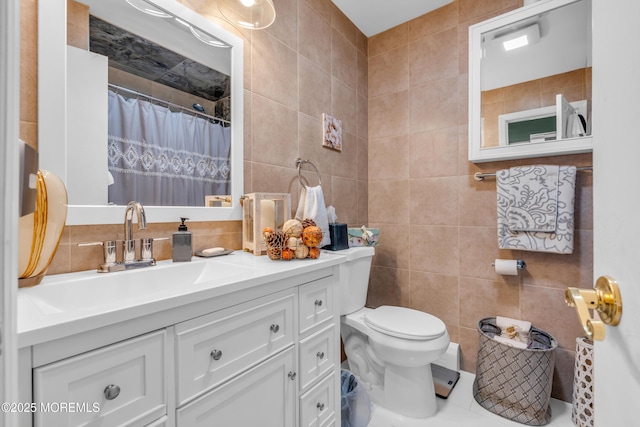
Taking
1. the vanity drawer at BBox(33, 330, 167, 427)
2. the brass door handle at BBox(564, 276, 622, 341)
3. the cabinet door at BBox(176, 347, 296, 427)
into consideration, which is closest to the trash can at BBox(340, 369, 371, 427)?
the cabinet door at BBox(176, 347, 296, 427)

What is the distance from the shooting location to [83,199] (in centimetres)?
93

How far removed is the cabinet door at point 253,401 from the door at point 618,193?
78 cm

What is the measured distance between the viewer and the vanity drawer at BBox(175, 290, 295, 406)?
0.71 m

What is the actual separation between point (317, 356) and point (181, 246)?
2.22ft

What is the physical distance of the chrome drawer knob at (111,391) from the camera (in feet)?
1.90

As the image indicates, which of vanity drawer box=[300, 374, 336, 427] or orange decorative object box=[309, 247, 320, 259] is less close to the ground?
orange decorative object box=[309, 247, 320, 259]

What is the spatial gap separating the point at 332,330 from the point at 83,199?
1.02 metres

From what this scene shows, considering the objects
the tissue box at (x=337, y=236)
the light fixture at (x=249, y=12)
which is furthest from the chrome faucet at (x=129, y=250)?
the light fixture at (x=249, y=12)

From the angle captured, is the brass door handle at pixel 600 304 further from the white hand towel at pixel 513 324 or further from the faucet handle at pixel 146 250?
the white hand towel at pixel 513 324

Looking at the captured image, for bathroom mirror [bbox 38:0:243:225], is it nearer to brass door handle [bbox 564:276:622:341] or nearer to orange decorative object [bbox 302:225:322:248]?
orange decorative object [bbox 302:225:322:248]

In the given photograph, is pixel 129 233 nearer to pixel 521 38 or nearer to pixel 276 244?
pixel 276 244

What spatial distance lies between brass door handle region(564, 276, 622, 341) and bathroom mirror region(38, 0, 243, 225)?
1.22 m

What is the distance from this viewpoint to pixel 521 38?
1.74 metres

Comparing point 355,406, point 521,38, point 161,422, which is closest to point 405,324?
point 355,406
